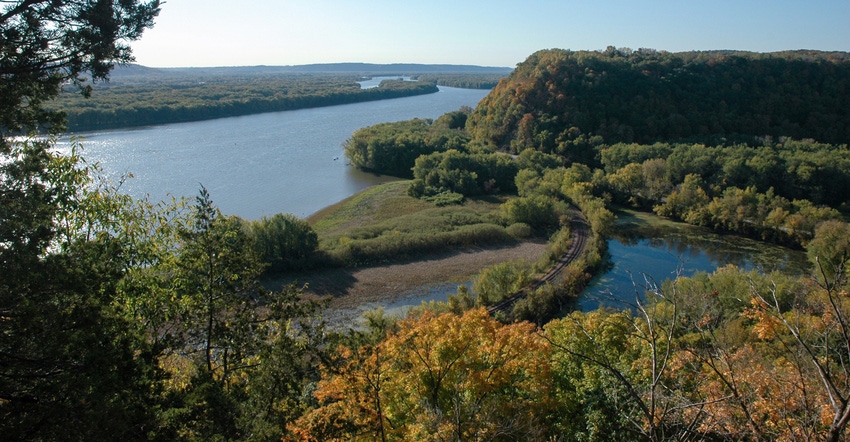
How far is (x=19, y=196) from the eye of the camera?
6.57 meters

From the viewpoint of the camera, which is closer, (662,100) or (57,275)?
(57,275)

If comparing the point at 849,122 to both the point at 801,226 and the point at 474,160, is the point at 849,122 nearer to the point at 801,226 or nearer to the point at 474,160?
the point at 801,226

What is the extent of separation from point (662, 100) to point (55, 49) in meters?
57.5

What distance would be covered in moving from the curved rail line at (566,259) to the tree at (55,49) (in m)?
15.3

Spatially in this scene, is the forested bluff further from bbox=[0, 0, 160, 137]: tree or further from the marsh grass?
the marsh grass

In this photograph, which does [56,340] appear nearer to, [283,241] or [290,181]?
[283,241]

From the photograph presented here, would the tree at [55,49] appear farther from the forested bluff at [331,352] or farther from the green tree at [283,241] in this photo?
the green tree at [283,241]

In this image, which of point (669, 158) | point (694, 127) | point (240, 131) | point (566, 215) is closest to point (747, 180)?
point (669, 158)

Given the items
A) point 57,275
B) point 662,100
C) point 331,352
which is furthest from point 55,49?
point 662,100

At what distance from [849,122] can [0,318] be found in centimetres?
6767

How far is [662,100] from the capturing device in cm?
5475

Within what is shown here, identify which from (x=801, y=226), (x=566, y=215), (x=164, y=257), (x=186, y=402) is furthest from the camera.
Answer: (x=566, y=215)

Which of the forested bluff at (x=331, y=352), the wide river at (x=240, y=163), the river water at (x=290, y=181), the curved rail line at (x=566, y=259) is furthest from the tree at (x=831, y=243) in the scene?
the wide river at (x=240, y=163)

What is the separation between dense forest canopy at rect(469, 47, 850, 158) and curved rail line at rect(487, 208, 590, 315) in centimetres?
1780
